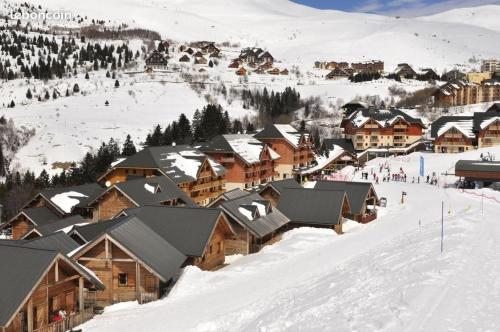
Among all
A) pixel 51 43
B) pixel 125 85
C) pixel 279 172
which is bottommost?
pixel 279 172

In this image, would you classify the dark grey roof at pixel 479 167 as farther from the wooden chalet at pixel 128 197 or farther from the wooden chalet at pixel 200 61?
the wooden chalet at pixel 200 61

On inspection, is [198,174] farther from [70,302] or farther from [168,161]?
[70,302]

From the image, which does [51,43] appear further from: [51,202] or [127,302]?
[127,302]

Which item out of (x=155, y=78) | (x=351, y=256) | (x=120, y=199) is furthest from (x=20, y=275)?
(x=155, y=78)

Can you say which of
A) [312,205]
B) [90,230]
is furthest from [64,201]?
[312,205]

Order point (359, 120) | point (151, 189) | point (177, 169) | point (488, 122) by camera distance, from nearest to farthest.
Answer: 1. point (151, 189)
2. point (177, 169)
3. point (488, 122)
4. point (359, 120)

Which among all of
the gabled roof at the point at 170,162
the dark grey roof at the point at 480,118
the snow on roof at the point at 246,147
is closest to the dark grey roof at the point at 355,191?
the gabled roof at the point at 170,162
